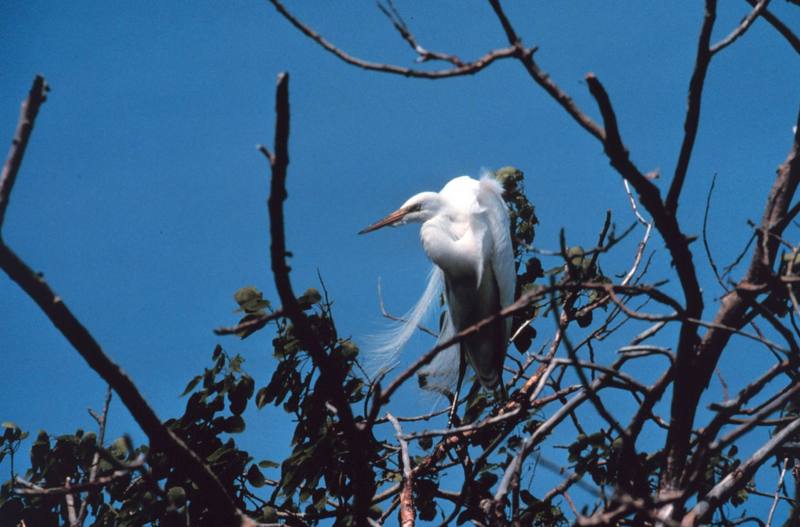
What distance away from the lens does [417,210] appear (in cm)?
393

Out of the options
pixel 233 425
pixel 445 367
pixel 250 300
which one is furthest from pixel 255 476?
pixel 445 367

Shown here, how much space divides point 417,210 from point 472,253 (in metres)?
0.43

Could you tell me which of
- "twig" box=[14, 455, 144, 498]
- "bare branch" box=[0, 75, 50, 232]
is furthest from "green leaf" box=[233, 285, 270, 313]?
"bare branch" box=[0, 75, 50, 232]

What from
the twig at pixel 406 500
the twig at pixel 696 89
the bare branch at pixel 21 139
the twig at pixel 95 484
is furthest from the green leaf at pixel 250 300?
the twig at pixel 696 89

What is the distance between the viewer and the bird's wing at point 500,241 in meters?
3.67

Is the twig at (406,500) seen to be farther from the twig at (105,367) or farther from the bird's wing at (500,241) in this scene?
the bird's wing at (500,241)

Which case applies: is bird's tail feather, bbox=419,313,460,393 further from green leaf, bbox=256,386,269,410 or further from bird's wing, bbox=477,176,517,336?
green leaf, bbox=256,386,269,410

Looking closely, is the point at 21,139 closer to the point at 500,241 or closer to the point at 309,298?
the point at 309,298

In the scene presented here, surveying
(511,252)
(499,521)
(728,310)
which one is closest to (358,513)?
(499,521)

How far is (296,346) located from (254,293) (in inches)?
10.0

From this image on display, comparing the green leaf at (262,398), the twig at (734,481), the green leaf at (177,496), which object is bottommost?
the twig at (734,481)

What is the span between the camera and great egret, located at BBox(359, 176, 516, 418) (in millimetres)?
3662

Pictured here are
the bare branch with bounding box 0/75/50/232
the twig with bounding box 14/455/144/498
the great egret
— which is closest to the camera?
the bare branch with bounding box 0/75/50/232

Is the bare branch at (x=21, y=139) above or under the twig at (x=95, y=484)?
above
